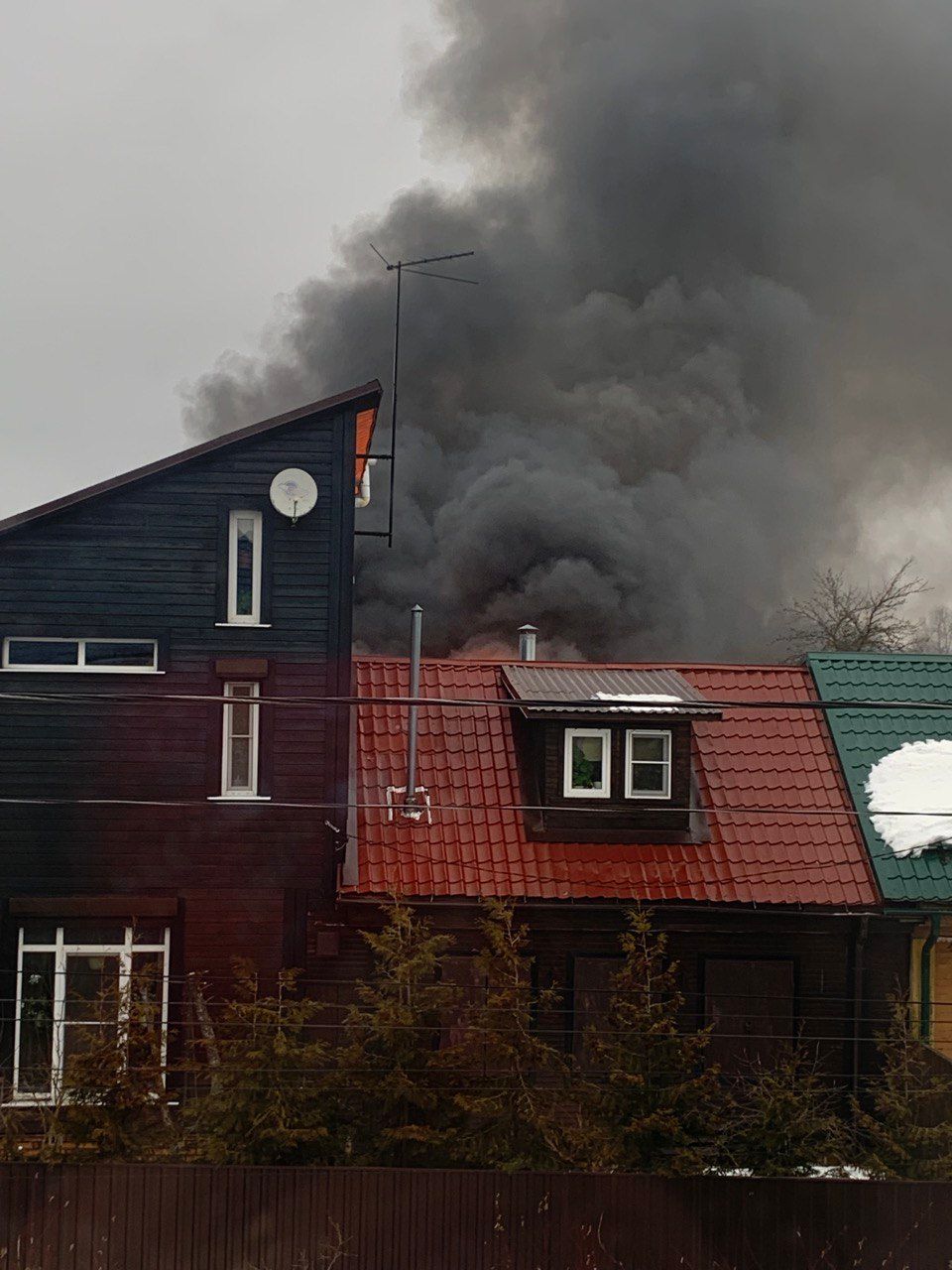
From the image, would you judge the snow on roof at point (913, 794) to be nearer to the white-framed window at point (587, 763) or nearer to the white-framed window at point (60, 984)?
the white-framed window at point (587, 763)

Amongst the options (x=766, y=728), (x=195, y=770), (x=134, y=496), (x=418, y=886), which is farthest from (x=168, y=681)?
(x=766, y=728)

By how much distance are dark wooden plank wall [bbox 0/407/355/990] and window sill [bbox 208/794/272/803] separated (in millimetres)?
94

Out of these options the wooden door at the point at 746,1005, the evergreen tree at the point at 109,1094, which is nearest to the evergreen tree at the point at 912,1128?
the wooden door at the point at 746,1005

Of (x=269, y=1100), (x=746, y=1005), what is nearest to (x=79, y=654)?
(x=269, y=1100)

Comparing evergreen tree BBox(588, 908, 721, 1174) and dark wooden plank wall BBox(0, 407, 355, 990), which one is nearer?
evergreen tree BBox(588, 908, 721, 1174)

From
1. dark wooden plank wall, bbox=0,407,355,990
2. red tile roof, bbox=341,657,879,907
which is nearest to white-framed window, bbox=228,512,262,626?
dark wooden plank wall, bbox=0,407,355,990

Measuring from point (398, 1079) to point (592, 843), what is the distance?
17.4ft

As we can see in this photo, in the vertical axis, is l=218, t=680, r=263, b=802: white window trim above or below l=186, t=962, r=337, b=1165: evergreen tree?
above

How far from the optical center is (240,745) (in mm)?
17016

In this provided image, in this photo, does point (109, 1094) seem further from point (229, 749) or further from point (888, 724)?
point (888, 724)

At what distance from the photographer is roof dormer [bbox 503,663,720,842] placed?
1736 cm

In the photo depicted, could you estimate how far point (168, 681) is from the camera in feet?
55.1

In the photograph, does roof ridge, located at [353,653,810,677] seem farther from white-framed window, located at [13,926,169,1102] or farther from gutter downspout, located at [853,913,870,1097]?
white-framed window, located at [13,926,169,1102]

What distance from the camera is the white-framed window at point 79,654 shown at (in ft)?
54.3
